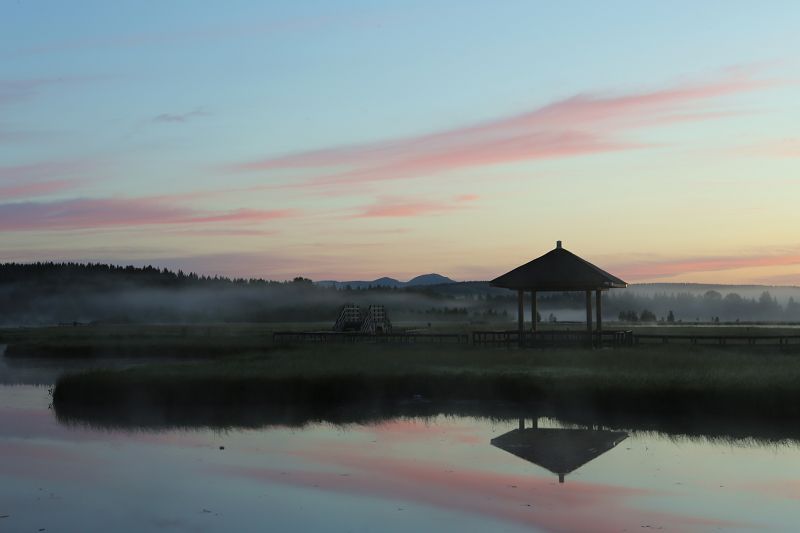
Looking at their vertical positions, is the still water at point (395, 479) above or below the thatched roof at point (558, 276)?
below

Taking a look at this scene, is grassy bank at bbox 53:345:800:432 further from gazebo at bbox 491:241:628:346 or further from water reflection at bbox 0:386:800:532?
gazebo at bbox 491:241:628:346

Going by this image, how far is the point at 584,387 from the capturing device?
2991 cm

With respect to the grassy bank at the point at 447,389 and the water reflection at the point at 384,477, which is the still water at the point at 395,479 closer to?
the water reflection at the point at 384,477

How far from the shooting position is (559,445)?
74.6ft

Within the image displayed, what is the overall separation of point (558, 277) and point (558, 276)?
0.19 ft

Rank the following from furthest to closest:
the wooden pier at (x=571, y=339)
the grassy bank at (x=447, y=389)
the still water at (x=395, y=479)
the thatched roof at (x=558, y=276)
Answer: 1. the wooden pier at (x=571, y=339)
2. the thatched roof at (x=558, y=276)
3. the grassy bank at (x=447, y=389)
4. the still water at (x=395, y=479)

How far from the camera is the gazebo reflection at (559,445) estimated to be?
2067 cm

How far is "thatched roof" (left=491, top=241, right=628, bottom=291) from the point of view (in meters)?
44.7

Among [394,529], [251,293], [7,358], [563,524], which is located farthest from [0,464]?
[251,293]

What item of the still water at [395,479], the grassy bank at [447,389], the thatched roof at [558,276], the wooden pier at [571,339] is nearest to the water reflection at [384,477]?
the still water at [395,479]

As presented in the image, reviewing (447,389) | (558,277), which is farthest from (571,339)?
(447,389)

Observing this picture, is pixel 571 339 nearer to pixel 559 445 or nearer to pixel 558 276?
pixel 558 276

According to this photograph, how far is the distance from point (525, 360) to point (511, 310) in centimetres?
14325

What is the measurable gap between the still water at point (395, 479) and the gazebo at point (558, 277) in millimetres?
18972
